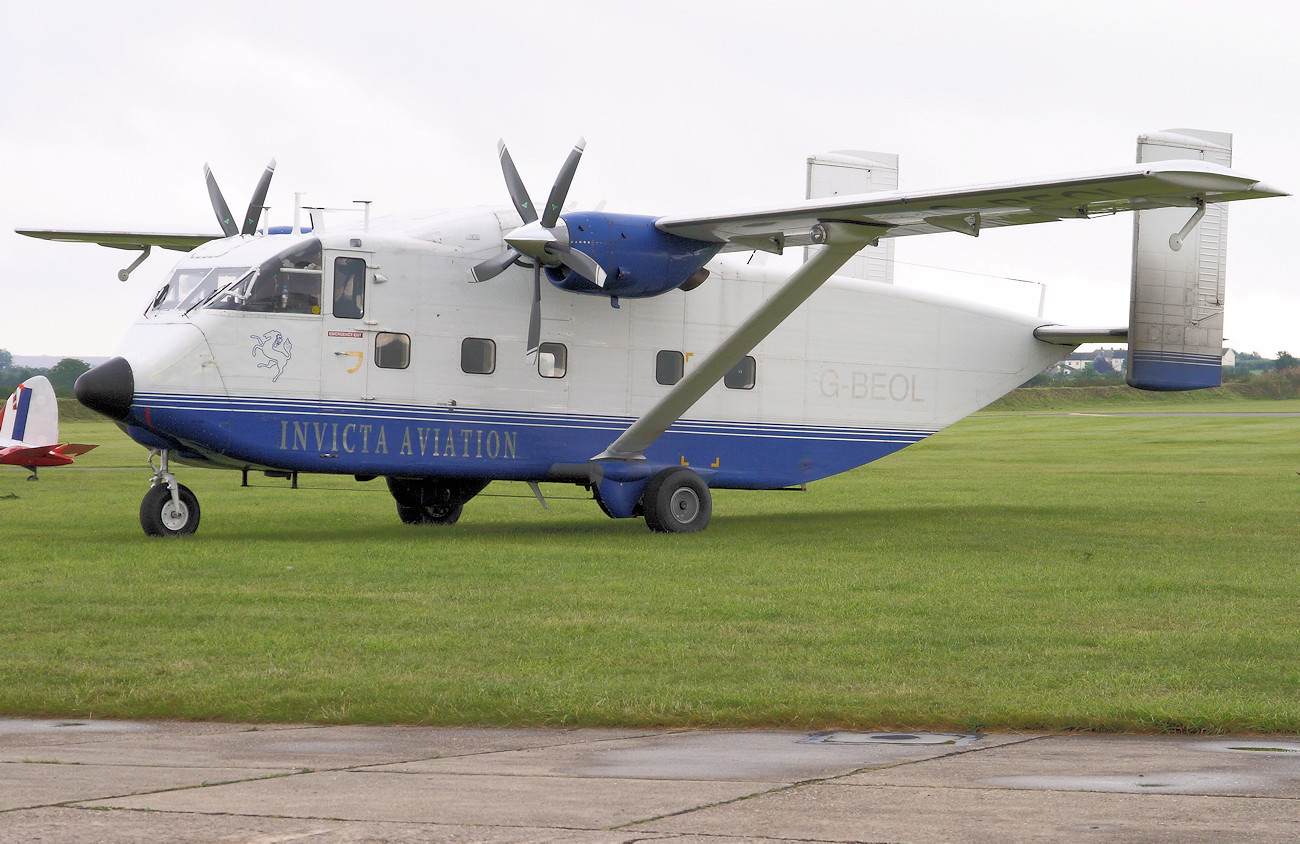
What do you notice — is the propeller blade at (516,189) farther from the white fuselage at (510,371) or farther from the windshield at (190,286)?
the windshield at (190,286)

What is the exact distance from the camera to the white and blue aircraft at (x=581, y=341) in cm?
1784

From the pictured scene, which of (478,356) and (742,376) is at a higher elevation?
(478,356)

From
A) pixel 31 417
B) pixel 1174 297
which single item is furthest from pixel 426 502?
pixel 31 417

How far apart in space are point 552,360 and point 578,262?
1865mm

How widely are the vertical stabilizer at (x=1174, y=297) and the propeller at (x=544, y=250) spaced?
9.09 meters

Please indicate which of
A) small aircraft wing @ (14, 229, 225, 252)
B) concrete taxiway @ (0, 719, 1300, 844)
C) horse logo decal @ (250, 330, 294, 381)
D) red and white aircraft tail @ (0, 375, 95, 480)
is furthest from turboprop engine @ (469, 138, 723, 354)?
red and white aircraft tail @ (0, 375, 95, 480)

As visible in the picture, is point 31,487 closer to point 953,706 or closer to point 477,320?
point 477,320

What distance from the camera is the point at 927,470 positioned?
40156mm

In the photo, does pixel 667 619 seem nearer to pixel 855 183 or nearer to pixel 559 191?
pixel 559 191

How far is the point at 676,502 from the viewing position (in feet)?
67.4

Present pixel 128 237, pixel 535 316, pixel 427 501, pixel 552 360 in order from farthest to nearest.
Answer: pixel 128 237
pixel 427 501
pixel 552 360
pixel 535 316

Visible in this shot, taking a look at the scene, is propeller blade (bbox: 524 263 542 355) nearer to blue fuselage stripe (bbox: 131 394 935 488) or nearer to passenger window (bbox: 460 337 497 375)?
passenger window (bbox: 460 337 497 375)

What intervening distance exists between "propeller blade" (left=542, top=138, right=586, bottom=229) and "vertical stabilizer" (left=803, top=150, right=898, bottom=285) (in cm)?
682

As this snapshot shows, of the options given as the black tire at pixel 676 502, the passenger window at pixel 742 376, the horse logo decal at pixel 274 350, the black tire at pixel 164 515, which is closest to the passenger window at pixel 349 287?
the horse logo decal at pixel 274 350
